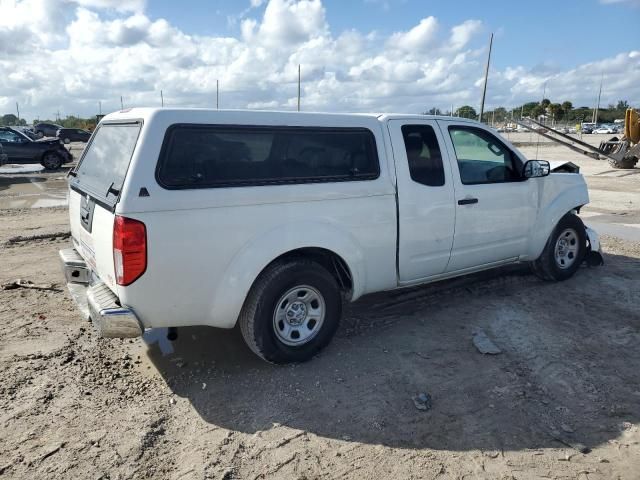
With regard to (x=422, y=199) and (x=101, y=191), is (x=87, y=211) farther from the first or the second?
(x=422, y=199)

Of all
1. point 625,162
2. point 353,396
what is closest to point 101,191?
A: point 353,396

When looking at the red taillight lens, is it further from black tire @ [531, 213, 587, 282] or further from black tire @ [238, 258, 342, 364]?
black tire @ [531, 213, 587, 282]

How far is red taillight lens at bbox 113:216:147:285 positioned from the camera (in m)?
3.20

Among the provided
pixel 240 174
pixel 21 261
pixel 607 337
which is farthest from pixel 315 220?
pixel 21 261

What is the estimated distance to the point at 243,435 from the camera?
321cm

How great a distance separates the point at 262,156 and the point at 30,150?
1838 centimetres

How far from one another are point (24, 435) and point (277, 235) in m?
2.03

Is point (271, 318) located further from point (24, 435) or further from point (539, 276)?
point (539, 276)

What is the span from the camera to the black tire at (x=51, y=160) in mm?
19047

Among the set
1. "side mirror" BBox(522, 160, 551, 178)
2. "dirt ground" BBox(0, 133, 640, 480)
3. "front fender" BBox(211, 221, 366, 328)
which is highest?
"side mirror" BBox(522, 160, 551, 178)

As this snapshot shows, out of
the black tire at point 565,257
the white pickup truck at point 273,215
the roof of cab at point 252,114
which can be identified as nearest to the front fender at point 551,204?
the black tire at point 565,257

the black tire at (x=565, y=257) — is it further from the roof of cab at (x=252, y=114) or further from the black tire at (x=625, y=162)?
the black tire at (x=625, y=162)

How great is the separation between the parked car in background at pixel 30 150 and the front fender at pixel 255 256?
60.0 ft

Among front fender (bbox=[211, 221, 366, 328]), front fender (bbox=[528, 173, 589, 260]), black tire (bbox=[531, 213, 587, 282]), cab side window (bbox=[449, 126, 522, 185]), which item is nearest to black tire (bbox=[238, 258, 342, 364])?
front fender (bbox=[211, 221, 366, 328])
